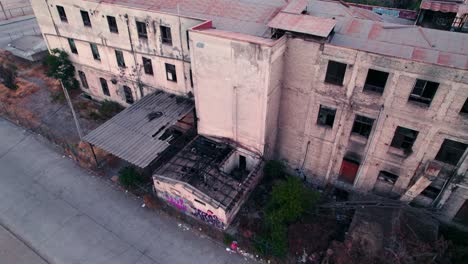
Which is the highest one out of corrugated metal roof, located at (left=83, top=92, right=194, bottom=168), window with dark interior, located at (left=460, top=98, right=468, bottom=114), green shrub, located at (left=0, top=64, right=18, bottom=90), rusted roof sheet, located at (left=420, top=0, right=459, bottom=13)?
rusted roof sheet, located at (left=420, top=0, right=459, bottom=13)

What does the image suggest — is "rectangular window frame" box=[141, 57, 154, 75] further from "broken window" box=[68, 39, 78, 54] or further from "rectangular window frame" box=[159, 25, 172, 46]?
"broken window" box=[68, 39, 78, 54]

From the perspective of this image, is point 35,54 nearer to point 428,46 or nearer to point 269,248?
point 269,248

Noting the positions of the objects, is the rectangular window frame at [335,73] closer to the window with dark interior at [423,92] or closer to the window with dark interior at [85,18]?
the window with dark interior at [423,92]

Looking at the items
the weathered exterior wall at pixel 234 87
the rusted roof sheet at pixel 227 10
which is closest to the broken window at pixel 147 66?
the rusted roof sheet at pixel 227 10

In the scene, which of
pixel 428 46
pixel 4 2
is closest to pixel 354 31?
pixel 428 46

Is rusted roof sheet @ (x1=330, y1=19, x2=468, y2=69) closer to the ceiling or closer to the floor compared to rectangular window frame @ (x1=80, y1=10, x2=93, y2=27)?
closer to the ceiling

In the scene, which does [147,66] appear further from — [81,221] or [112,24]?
[81,221]

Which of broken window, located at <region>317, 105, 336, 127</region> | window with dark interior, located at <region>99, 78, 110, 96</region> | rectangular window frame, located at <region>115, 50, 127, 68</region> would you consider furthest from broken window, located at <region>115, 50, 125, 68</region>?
broken window, located at <region>317, 105, 336, 127</region>
